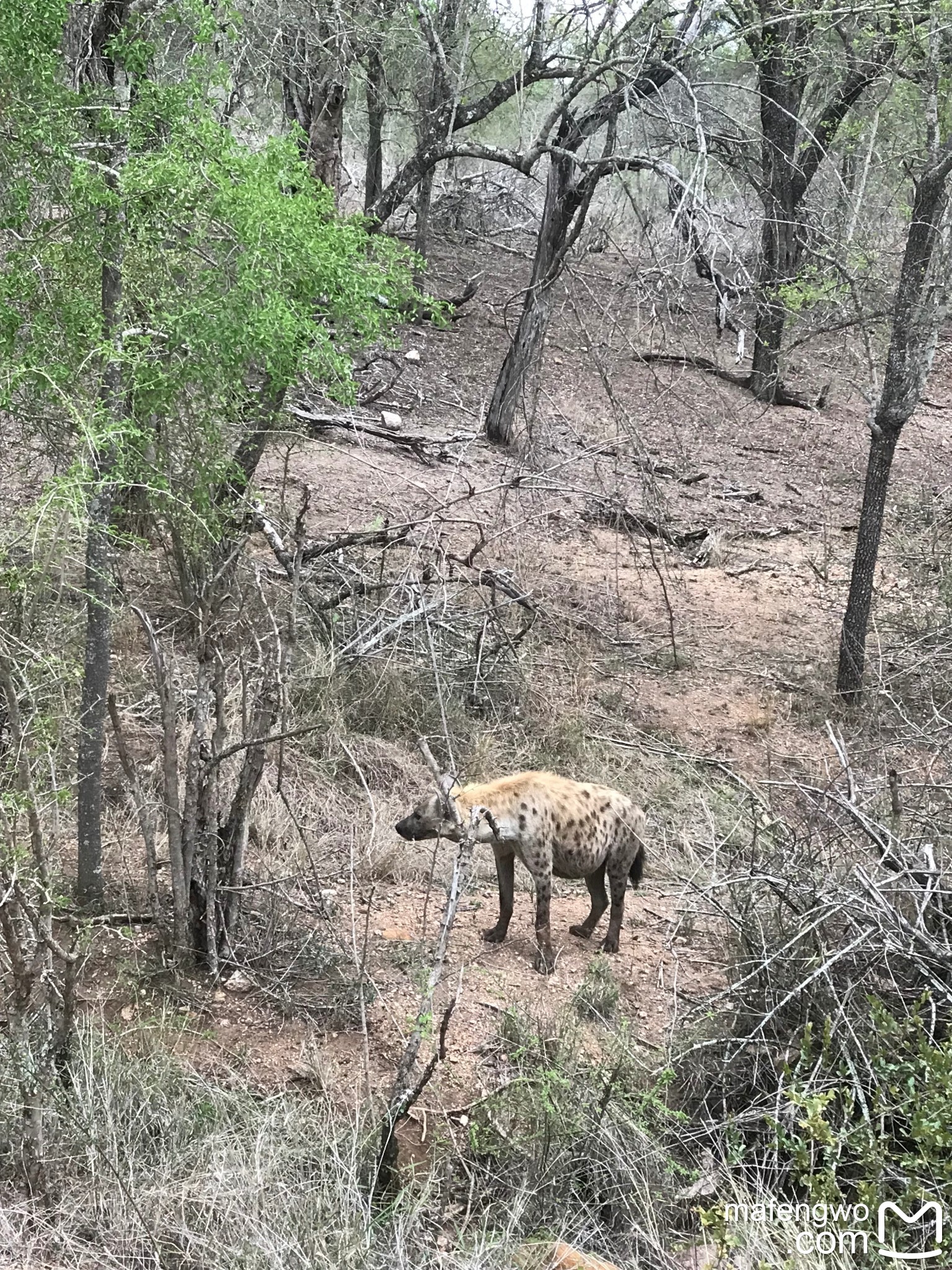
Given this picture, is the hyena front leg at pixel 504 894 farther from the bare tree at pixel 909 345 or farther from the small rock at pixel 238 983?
the bare tree at pixel 909 345

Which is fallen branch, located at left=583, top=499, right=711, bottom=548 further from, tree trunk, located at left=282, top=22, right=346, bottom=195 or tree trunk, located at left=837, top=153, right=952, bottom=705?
tree trunk, located at left=282, top=22, right=346, bottom=195

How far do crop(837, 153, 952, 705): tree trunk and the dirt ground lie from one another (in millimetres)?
587

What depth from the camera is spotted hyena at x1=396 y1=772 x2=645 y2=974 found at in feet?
20.6

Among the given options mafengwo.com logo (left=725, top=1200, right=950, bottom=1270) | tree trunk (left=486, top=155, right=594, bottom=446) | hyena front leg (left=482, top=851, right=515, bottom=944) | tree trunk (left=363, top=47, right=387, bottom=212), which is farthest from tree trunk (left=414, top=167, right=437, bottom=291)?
mafengwo.com logo (left=725, top=1200, right=950, bottom=1270)

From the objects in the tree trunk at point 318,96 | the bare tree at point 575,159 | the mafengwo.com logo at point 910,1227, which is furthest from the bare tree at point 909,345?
the mafengwo.com logo at point 910,1227

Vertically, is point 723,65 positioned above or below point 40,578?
above

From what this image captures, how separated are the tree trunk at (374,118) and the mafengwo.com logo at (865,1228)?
1268cm

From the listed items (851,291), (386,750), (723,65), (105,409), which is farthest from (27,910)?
(723,65)

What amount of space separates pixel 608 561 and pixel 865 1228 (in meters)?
10.1

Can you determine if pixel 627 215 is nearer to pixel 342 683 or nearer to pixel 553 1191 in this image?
pixel 342 683

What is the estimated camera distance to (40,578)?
4.23 meters

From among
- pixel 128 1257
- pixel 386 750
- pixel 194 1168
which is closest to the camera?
pixel 128 1257

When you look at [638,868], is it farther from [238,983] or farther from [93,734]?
[93,734]

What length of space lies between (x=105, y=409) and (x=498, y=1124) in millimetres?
3162
